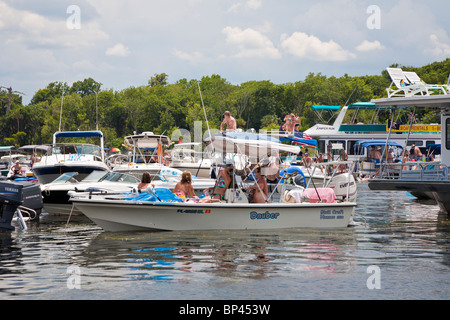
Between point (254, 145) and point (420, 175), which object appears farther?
point (420, 175)

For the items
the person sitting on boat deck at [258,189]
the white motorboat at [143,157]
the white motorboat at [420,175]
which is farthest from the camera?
the white motorboat at [143,157]

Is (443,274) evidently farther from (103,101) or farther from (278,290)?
(103,101)

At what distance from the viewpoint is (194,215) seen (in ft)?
49.5

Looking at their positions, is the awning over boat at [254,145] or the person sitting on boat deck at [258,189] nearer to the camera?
the person sitting on boat deck at [258,189]

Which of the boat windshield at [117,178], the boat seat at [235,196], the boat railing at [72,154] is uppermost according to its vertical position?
the boat railing at [72,154]

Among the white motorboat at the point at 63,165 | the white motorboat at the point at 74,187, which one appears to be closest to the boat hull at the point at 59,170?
the white motorboat at the point at 63,165

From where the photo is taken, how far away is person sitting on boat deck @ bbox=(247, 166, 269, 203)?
1575 centimetres

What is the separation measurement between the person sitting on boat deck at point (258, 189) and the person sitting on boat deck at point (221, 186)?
28.0 inches

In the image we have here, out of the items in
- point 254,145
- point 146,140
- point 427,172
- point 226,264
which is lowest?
point 226,264

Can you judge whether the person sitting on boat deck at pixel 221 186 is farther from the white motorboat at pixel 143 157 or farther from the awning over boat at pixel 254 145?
the white motorboat at pixel 143 157

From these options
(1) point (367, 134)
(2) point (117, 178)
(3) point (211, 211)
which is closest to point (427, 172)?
(3) point (211, 211)

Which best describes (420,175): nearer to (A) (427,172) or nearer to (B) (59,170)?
(A) (427,172)

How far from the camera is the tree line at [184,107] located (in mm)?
90938

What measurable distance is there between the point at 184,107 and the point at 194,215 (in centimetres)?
8507
